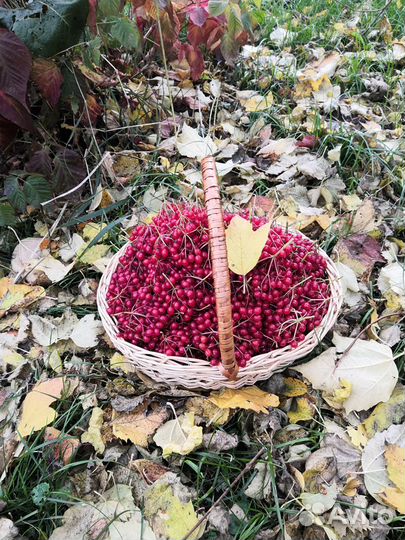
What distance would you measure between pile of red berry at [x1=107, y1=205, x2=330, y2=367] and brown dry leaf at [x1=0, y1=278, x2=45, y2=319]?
0.36 m

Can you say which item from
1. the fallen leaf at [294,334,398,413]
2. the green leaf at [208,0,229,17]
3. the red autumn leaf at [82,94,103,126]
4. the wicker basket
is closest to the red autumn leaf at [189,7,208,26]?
the green leaf at [208,0,229,17]

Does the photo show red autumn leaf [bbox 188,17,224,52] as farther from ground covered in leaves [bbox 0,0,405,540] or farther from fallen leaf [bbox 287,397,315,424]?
fallen leaf [bbox 287,397,315,424]

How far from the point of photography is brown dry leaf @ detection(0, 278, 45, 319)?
145cm

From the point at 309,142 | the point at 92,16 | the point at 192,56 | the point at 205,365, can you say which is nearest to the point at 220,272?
the point at 205,365

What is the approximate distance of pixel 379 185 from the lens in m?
1.77

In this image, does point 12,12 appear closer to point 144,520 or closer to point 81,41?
point 81,41

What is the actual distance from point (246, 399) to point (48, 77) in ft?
3.34

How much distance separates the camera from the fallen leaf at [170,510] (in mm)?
978

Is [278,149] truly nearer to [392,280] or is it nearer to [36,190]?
[392,280]

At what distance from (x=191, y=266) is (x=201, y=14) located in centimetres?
112

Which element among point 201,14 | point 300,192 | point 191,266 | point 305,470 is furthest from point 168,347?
point 201,14

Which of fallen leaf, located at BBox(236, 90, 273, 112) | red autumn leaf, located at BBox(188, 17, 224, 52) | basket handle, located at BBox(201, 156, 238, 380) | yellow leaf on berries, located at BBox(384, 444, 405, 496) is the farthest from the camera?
fallen leaf, located at BBox(236, 90, 273, 112)

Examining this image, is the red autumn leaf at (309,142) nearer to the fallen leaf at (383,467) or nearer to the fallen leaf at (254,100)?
the fallen leaf at (254,100)

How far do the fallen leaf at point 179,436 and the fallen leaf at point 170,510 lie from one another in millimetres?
54
